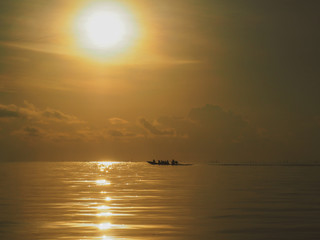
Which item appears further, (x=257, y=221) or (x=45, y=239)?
(x=257, y=221)

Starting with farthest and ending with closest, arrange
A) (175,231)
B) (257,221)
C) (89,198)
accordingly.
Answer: (89,198)
(257,221)
(175,231)

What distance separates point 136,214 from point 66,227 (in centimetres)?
886

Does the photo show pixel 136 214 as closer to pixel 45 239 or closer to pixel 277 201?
pixel 45 239

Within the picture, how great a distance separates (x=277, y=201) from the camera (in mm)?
53438

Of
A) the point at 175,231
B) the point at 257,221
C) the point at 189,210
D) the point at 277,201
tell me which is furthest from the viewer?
the point at 277,201

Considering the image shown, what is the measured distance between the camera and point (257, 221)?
37750 millimetres

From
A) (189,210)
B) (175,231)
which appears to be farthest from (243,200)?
(175,231)

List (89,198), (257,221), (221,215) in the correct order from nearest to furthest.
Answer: (257,221) → (221,215) → (89,198)

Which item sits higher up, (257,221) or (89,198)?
(89,198)

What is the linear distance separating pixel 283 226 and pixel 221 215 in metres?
7.38

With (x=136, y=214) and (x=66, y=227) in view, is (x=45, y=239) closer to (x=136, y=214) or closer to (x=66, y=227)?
(x=66, y=227)

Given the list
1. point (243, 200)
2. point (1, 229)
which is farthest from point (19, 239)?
point (243, 200)

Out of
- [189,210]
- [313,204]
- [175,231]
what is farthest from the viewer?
[313,204]

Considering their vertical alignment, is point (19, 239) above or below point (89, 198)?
below
